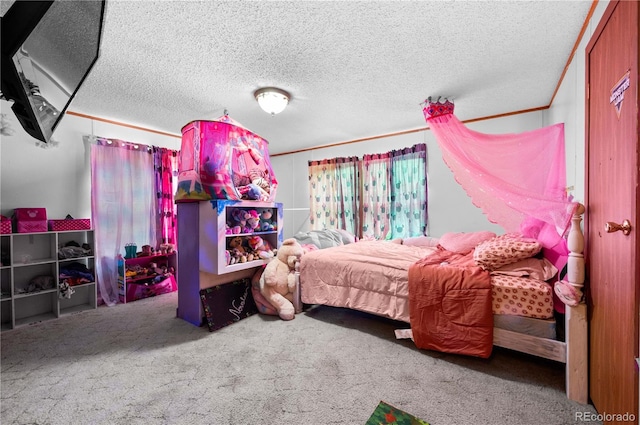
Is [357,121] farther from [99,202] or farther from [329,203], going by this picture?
[99,202]

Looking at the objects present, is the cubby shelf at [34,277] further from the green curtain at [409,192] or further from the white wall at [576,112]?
the white wall at [576,112]

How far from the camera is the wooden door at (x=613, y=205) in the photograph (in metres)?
1.07

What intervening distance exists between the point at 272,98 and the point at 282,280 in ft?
6.25

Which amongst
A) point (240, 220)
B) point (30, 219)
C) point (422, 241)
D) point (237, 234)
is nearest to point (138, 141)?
point (30, 219)

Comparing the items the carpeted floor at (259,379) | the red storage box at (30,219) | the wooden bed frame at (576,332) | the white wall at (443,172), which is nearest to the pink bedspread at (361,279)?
the carpeted floor at (259,379)

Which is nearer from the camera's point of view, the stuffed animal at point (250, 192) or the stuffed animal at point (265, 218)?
the stuffed animal at point (250, 192)

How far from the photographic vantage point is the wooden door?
1073 mm

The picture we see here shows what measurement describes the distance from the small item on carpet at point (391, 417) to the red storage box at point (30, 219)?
146 inches

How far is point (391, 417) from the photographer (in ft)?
4.71

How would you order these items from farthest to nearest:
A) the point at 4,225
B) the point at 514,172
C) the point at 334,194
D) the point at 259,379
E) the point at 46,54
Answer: the point at 334,194 → the point at 4,225 → the point at 514,172 → the point at 259,379 → the point at 46,54

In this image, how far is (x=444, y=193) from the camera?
3879 millimetres

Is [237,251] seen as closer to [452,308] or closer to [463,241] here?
[452,308]

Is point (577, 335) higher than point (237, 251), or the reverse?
→ point (237, 251)

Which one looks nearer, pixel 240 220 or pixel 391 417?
pixel 391 417
